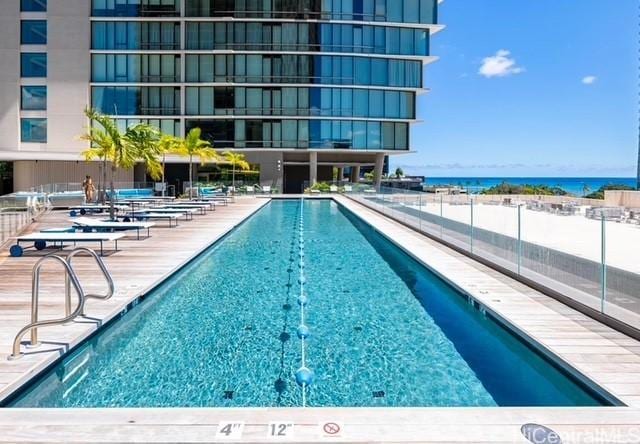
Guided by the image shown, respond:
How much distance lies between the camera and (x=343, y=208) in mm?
29641

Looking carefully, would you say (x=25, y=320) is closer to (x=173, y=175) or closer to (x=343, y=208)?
(x=343, y=208)

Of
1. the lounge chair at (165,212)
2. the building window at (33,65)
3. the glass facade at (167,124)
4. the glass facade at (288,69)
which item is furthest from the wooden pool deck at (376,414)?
the building window at (33,65)

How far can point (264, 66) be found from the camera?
141ft

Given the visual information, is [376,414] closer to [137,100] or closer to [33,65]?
[137,100]

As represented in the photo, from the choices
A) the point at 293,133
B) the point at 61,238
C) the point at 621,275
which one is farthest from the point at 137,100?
the point at 621,275

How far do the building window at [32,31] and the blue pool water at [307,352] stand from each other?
38588 millimetres

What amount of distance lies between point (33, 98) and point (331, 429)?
147 feet

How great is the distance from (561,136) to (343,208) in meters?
89.4

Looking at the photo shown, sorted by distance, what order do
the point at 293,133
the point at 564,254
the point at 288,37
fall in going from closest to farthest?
the point at 564,254, the point at 288,37, the point at 293,133

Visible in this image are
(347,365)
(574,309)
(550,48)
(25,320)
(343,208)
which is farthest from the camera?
(550,48)

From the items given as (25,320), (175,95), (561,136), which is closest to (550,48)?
(175,95)

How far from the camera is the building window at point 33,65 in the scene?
136 feet

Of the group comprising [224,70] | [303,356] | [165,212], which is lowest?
[303,356]

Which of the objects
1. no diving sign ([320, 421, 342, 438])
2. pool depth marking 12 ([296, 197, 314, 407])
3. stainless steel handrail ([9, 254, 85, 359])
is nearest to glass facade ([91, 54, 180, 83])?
pool depth marking 12 ([296, 197, 314, 407])
